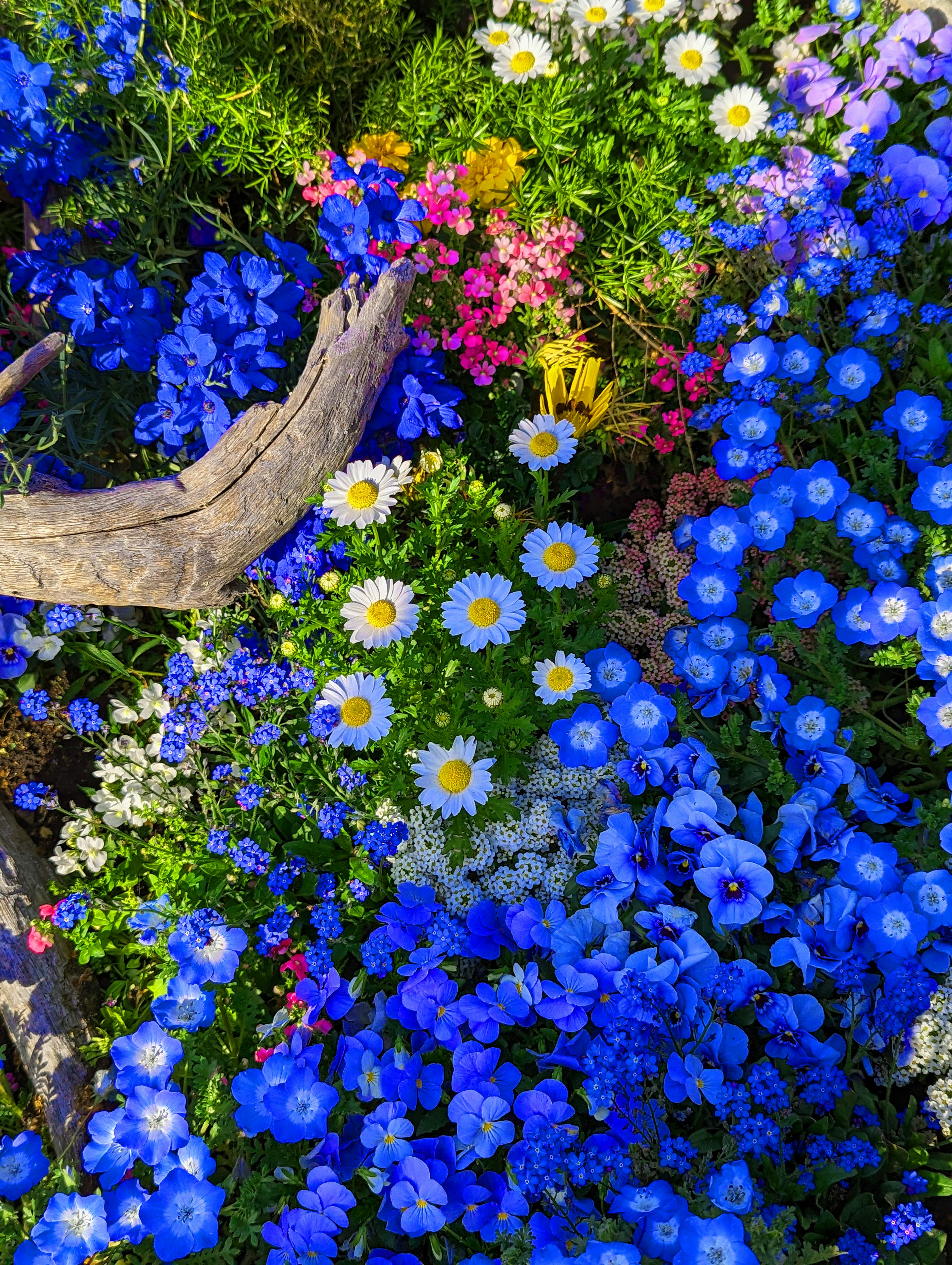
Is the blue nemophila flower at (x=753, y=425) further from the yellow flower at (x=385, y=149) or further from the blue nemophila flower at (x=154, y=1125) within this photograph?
the blue nemophila flower at (x=154, y=1125)

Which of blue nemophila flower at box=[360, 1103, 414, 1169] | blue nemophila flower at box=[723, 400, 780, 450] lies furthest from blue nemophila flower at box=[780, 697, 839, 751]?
blue nemophila flower at box=[360, 1103, 414, 1169]

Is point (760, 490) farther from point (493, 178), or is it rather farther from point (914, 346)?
point (493, 178)

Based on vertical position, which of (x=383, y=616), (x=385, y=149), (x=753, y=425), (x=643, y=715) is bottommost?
(x=383, y=616)

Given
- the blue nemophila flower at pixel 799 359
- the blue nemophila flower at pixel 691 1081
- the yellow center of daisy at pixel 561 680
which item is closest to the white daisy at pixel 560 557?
the yellow center of daisy at pixel 561 680

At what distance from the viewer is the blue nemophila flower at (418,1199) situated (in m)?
1.77

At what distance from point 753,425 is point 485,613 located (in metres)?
1.03

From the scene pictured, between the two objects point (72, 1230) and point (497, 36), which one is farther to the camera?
point (497, 36)

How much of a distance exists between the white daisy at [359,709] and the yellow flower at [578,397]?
45.6 inches

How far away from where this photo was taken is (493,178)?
283 centimetres

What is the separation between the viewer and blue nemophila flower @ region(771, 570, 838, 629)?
Result: 230 cm

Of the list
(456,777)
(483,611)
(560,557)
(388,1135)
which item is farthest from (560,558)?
(388,1135)

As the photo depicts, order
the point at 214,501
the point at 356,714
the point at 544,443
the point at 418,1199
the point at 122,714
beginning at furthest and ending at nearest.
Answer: the point at 122,714, the point at 544,443, the point at 214,501, the point at 356,714, the point at 418,1199

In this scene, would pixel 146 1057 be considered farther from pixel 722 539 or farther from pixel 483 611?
pixel 722 539

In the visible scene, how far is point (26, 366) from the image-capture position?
2170 mm
